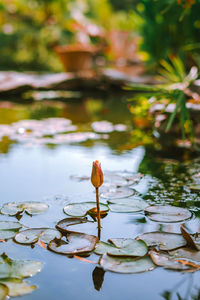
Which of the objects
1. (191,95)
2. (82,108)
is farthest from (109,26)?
(191,95)

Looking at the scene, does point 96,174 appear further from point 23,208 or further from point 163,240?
point 23,208

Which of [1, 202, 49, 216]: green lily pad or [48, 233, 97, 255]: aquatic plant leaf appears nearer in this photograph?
[48, 233, 97, 255]: aquatic plant leaf

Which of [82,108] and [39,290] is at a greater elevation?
[82,108]

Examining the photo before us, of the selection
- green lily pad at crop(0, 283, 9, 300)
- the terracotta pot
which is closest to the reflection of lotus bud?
green lily pad at crop(0, 283, 9, 300)

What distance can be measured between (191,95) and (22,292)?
8.29 feet

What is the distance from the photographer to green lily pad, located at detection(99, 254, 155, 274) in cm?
111

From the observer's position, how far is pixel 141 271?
1.11 m

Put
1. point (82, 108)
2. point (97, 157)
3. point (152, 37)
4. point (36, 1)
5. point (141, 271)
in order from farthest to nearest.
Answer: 1. point (36, 1)
2. point (152, 37)
3. point (82, 108)
4. point (97, 157)
5. point (141, 271)

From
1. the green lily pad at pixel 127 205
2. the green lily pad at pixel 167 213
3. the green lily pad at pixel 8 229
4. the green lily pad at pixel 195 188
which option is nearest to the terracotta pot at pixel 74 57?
the green lily pad at pixel 195 188

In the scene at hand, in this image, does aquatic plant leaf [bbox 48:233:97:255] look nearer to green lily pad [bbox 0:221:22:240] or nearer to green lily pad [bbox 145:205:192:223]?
green lily pad [bbox 0:221:22:240]

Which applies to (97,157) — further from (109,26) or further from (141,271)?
(109,26)

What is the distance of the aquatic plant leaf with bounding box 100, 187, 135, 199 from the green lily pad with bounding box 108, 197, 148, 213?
2.1 inches

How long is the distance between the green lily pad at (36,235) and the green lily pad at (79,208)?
0.63ft

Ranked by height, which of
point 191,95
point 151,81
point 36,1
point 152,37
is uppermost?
point 36,1
